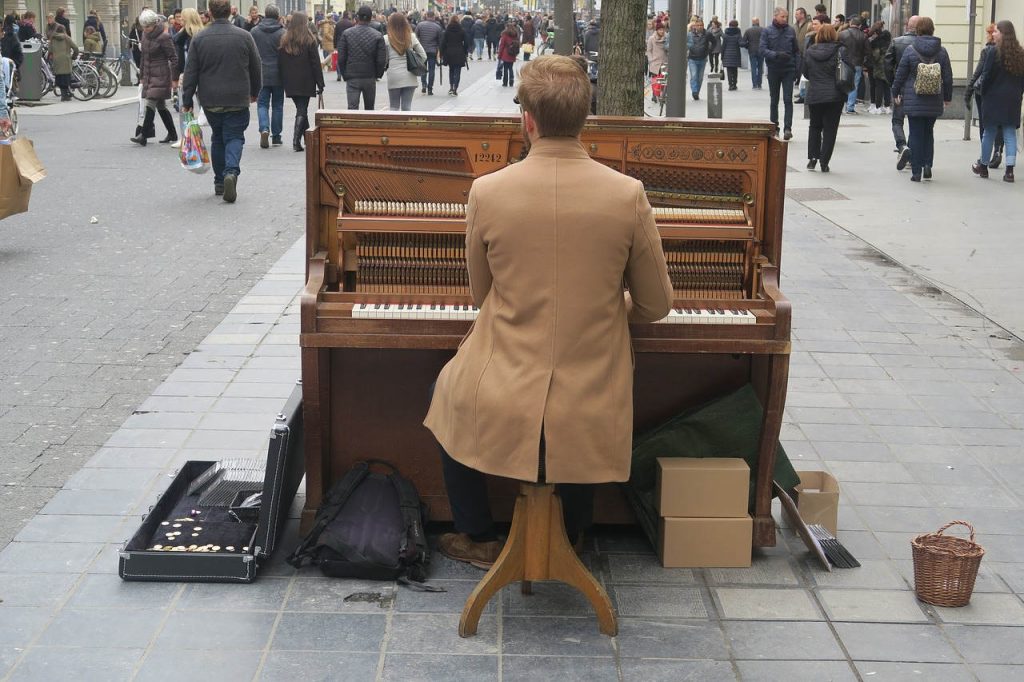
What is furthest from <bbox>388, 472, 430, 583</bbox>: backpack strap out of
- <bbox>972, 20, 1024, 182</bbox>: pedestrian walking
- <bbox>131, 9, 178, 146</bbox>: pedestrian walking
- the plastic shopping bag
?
<bbox>131, 9, 178, 146</bbox>: pedestrian walking

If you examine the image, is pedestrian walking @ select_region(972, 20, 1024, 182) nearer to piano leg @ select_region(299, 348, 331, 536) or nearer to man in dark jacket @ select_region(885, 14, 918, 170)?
man in dark jacket @ select_region(885, 14, 918, 170)

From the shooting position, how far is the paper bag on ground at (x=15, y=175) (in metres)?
10.2

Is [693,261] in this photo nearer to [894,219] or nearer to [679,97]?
[679,97]

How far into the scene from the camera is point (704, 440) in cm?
480

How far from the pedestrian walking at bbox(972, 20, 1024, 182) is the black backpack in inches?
498

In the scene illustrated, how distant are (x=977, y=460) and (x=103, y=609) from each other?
3.88 meters

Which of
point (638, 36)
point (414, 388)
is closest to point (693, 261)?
point (414, 388)

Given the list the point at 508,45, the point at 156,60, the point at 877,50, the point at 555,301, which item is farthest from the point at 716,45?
the point at 555,301

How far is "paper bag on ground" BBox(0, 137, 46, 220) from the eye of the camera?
404 inches

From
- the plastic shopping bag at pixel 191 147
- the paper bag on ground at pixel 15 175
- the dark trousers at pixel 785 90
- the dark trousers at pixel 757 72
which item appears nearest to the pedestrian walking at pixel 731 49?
the dark trousers at pixel 757 72

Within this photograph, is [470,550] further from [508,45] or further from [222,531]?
[508,45]

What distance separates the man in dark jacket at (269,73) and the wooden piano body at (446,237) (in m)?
13.9

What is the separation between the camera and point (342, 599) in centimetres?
443

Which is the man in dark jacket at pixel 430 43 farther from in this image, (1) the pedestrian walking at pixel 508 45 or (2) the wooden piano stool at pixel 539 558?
(2) the wooden piano stool at pixel 539 558
